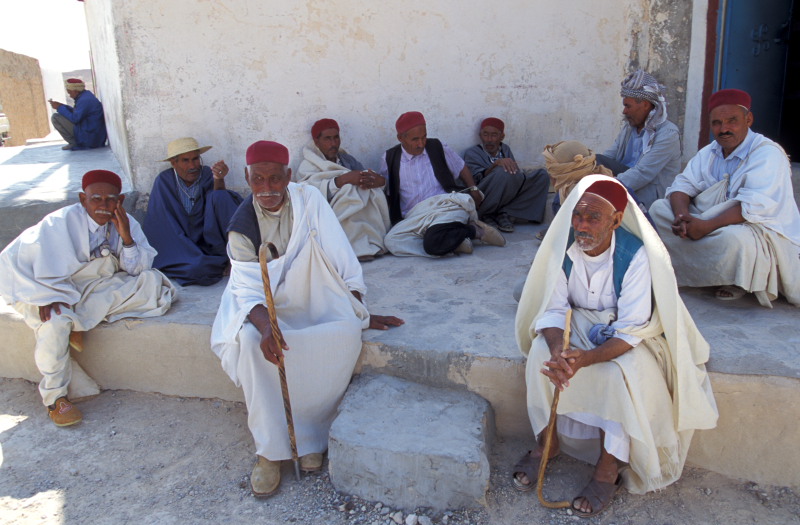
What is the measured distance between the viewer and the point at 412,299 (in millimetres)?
3896

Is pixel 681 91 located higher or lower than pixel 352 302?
higher

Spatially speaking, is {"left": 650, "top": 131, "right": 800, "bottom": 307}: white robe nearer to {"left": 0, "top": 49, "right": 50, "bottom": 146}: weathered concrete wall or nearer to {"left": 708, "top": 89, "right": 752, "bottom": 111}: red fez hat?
{"left": 708, "top": 89, "right": 752, "bottom": 111}: red fez hat

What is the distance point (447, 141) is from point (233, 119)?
1926mm

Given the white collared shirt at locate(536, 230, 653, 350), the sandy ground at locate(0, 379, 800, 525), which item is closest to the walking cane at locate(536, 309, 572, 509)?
the sandy ground at locate(0, 379, 800, 525)

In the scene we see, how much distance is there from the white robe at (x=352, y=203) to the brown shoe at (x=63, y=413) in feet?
7.25

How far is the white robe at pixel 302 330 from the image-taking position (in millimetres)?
2896

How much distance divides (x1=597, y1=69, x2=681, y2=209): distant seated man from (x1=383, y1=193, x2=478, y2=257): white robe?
3.61 ft

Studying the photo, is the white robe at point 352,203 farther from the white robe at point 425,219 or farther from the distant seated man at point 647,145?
the distant seated man at point 647,145

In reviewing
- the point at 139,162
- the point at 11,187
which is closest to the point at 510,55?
the point at 139,162

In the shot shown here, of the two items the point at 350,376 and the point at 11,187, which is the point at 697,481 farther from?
the point at 11,187

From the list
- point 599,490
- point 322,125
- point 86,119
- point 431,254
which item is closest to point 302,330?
point 599,490

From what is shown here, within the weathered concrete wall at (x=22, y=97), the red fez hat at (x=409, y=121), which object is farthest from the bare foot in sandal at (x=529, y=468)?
the weathered concrete wall at (x=22, y=97)

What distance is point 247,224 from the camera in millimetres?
3123

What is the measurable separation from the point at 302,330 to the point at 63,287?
1519 mm
